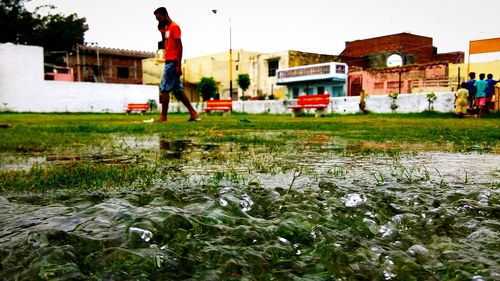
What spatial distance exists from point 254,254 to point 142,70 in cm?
4870

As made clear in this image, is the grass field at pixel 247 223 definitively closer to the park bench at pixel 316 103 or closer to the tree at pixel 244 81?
the park bench at pixel 316 103

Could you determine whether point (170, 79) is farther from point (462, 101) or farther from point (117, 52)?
point (117, 52)

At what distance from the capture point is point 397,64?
37656mm

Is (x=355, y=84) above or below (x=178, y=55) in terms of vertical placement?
above

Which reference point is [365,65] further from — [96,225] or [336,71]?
[96,225]

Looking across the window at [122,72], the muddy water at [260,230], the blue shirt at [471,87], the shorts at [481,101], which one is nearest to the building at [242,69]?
the window at [122,72]

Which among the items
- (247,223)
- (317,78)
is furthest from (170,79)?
(317,78)

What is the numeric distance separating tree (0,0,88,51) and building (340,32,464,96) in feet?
96.5

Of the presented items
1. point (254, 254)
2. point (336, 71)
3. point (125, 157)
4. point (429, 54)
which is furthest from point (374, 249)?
point (429, 54)

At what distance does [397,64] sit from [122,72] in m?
29.1

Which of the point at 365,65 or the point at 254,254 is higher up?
the point at 365,65

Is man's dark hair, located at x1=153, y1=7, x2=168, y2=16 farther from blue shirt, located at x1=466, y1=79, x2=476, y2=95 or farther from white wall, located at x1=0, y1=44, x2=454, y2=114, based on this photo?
white wall, located at x1=0, y1=44, x2=454, y2=114

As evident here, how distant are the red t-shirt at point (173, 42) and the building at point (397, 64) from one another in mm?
24637

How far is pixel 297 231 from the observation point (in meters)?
1.28
